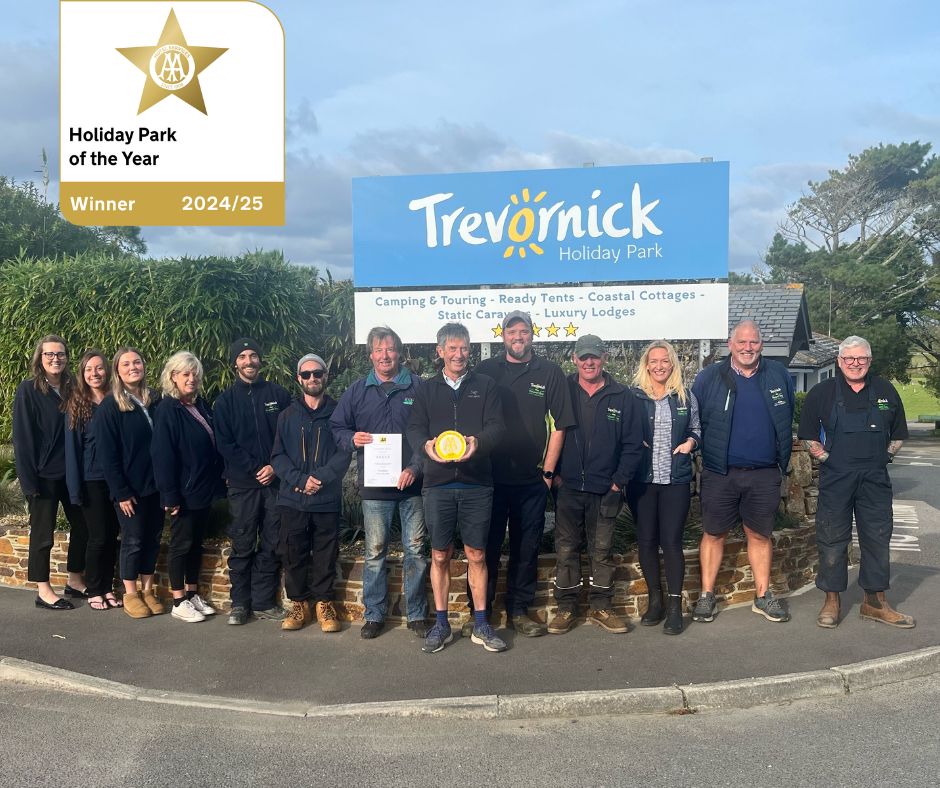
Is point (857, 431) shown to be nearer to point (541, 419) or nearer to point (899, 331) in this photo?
point (541, 419)

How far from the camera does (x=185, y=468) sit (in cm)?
586

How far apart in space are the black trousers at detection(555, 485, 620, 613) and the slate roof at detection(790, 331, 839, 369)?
2182 cm

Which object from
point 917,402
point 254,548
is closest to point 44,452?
point 254,548

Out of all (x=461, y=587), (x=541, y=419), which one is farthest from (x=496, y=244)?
(x=461, y=587)

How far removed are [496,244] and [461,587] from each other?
367cm

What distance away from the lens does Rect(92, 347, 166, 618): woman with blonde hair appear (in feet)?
19.1

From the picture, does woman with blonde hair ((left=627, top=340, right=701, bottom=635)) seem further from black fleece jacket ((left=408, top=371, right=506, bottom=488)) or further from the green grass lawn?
the green grass lawn

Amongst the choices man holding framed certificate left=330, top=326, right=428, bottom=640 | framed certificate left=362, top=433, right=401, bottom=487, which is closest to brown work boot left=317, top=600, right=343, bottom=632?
man holding framed certificate left=330, top=326, right=428, bottom=640

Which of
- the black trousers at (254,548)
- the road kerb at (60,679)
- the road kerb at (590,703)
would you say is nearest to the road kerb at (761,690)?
the road kerb at (590,703)

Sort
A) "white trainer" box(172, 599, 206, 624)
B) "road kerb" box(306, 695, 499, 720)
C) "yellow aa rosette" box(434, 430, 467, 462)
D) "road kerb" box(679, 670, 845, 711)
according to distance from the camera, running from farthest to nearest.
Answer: "white trainer" box(172, 599, 206, 624), "yellow aa rosette" box(434, 430, 467, 462), "road kerb" box(679, 670, 845, 711), "road kerb" box(306, 695, 499, 720)

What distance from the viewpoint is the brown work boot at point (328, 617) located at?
5707mm

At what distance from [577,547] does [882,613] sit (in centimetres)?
223

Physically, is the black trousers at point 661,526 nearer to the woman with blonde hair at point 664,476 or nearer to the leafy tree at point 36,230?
the woman with blonde hair at point 664,476

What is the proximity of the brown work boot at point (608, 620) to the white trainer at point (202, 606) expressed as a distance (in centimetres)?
280
